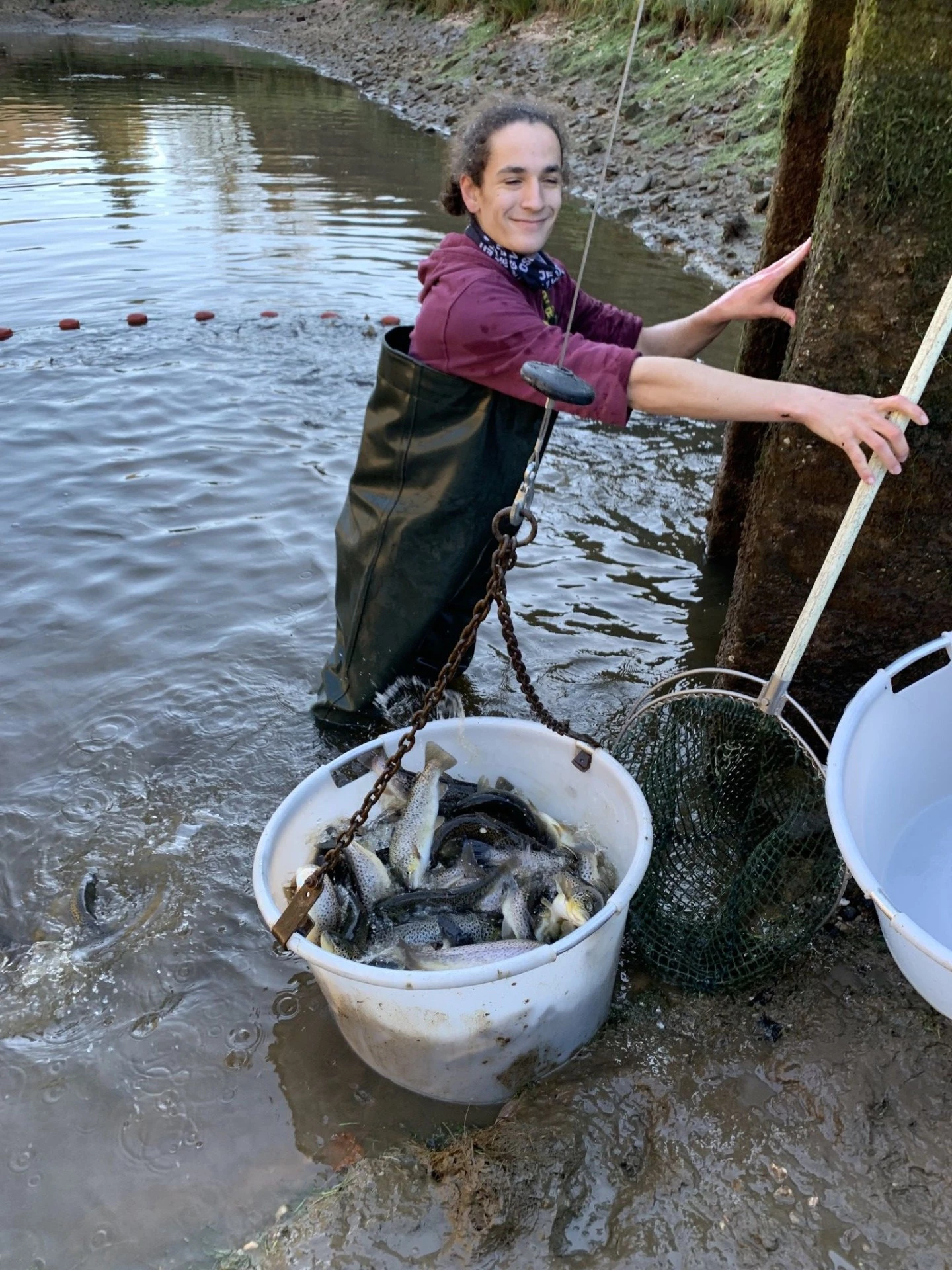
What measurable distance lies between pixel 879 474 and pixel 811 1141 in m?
1.75

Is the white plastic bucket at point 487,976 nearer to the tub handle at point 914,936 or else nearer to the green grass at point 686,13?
the tub handle at point 914,936

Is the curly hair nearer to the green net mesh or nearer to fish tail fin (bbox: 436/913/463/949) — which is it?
the green net mesh

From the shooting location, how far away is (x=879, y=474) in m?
2.63

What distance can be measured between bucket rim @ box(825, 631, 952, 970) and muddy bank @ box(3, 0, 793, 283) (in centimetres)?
857

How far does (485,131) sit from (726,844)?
261 centimetres

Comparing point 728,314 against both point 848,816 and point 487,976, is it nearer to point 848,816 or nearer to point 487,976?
point 848,816

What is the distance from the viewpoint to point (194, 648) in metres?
5.27

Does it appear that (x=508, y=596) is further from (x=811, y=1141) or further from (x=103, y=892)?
(x=811, y=1141)

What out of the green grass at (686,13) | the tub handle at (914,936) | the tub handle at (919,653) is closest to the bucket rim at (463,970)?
the tub handle at (914,936)

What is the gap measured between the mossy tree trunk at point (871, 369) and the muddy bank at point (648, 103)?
793cm

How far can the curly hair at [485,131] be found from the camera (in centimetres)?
341

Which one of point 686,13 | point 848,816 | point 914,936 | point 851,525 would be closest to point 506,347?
point 851,525

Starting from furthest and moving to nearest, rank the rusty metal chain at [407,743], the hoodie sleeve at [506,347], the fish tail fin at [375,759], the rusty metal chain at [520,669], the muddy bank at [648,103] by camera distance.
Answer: the muddy bank at [648,103] < the fish tail fin at [375,759] < the hoodie sleeve at [506,347] < the rusty metal chain at [520,669] < the rusty metal chain at [407,743]

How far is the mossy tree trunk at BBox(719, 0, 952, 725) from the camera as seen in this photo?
2646 mm
